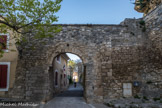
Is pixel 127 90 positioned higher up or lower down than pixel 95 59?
lower down

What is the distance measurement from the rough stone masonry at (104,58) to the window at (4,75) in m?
0.42

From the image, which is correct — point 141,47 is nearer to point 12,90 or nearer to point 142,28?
point 142,28

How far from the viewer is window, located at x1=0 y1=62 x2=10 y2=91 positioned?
851cm

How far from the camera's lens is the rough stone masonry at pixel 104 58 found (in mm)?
8289

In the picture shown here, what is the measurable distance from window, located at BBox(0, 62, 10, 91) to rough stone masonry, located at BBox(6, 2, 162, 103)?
1.38 feet

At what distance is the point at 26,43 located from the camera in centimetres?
880

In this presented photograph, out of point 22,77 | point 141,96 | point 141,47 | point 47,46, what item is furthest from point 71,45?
point 141,96

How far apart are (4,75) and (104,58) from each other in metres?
5.37

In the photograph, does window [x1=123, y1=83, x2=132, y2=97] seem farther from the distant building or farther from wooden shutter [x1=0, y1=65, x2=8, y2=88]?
wooden shutter [x1=0, y1=65, x2=8, y2=88]

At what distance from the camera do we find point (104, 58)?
28.2 ft

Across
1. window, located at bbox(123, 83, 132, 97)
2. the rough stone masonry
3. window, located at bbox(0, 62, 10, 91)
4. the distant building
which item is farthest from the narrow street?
the distant building

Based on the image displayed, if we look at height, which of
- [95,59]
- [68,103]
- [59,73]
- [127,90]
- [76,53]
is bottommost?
[68,103]

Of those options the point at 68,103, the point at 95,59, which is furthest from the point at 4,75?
the point at 95,59

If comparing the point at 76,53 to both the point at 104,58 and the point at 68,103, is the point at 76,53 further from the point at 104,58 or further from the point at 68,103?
the point at 68,103
